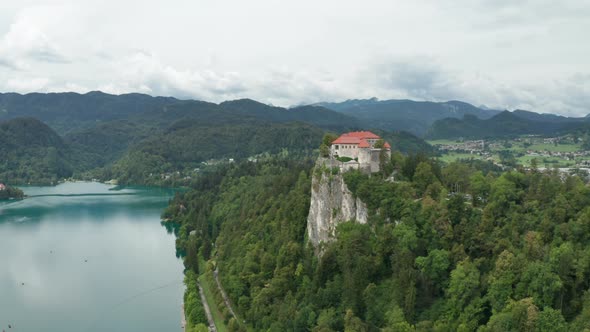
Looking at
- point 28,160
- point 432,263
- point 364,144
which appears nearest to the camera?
point 432,263

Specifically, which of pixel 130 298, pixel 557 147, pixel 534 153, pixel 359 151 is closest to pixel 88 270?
pixel 130 298

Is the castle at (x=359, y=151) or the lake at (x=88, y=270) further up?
the castle at (x=359, y=151)

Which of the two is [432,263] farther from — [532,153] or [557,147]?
[557,147]

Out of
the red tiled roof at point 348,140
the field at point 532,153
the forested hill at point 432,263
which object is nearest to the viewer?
the forested hill at point 432,263

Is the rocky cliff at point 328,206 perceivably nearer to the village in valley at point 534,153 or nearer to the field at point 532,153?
the village in valley at point 534,153

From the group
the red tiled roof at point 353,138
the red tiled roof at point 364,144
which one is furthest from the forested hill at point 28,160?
the red tiled roof at point 364,144

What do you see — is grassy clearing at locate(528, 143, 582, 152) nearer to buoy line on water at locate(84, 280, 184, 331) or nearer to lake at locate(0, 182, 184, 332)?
lake at locate(0, 182, 184, 332)
